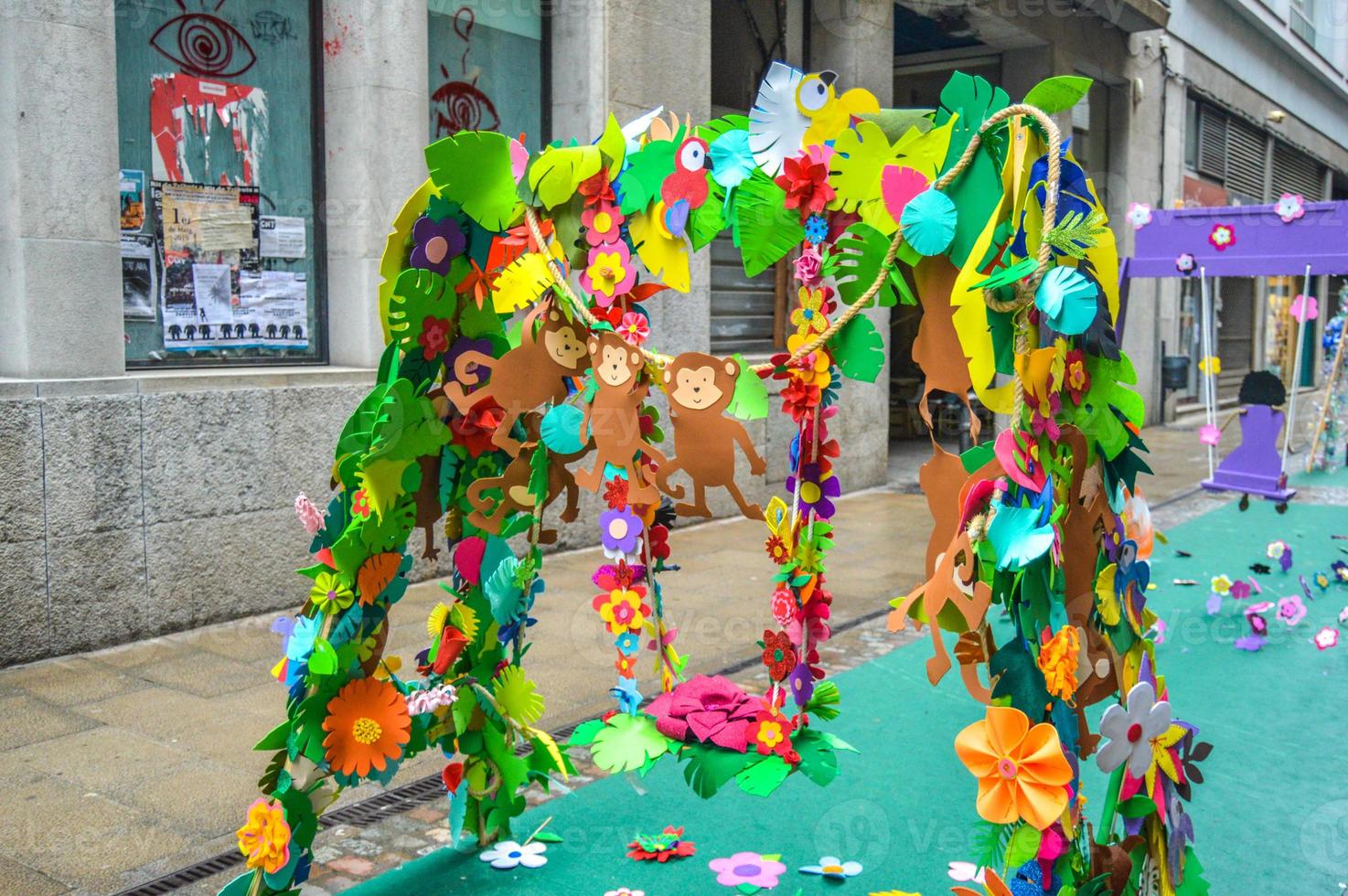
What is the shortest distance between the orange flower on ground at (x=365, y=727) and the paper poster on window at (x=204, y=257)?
3572 mm

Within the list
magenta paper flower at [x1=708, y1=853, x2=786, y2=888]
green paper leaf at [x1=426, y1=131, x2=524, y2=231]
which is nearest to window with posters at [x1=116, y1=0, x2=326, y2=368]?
green paper leaf at [x1=426, y1=131, x2=524, y2=231]

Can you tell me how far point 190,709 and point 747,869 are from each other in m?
2.46

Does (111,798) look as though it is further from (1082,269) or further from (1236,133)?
(1236,133)

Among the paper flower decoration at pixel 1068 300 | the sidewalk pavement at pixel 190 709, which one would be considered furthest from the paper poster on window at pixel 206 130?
the paper flower decoration at pixel 1068 300

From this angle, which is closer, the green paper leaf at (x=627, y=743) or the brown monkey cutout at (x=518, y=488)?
the green paper leaf at (x=627, y=743)

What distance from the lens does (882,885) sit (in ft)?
11.2

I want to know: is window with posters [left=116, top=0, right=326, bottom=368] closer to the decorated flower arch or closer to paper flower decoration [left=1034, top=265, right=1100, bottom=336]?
the decorated flower arch

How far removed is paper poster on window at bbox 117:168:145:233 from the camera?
588 cm

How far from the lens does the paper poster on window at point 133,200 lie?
5875 millimetres

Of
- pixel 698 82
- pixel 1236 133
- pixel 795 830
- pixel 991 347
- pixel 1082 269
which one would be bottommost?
pixel 795 830

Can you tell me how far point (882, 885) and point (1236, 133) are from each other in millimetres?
20111

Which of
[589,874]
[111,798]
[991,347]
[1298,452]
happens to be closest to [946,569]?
[991,347]

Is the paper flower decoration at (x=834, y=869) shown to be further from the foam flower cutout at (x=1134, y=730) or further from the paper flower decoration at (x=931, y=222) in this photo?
the paper flower decoration at (x=931, y=222)

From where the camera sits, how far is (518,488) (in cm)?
343
